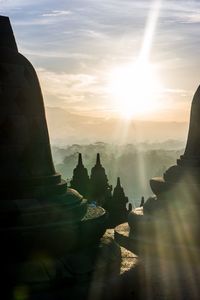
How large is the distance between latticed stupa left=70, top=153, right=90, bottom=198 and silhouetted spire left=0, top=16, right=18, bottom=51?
48.8ft

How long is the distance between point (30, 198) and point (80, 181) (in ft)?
51.5

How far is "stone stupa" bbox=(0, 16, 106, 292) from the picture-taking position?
754 cm

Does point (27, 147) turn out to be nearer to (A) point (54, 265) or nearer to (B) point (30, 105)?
(B) point (30, 105)

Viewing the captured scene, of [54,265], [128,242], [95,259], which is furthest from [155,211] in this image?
[54,265]

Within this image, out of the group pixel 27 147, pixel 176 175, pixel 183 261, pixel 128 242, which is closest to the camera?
pixel 27 147

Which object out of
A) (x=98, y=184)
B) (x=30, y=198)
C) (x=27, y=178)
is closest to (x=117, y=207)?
(x=98, y=184)

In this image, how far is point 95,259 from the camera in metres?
8.13

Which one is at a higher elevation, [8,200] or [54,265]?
[8,200]

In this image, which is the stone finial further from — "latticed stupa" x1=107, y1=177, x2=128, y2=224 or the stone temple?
"latticed stupa" x1=107, y1=177, x2=128, y2=224

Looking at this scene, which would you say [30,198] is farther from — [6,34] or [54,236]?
[6,34]

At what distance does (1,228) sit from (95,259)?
183 cm

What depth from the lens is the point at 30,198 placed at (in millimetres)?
8102

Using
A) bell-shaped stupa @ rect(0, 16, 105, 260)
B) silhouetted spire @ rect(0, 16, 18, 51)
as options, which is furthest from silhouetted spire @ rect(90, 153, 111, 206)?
silhouetted spire @ rect(0, 16, 18, 51)

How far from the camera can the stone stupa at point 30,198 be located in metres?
7.54
